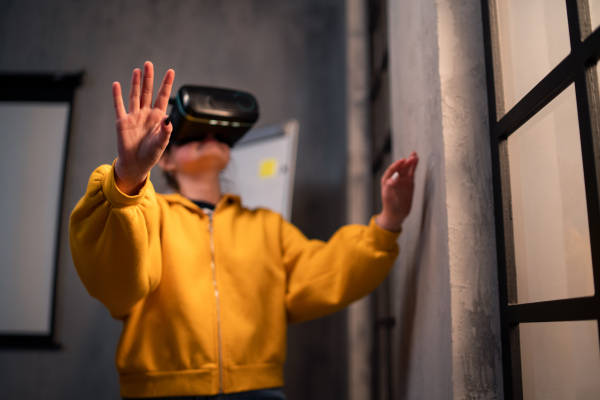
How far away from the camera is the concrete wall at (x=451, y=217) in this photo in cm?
87

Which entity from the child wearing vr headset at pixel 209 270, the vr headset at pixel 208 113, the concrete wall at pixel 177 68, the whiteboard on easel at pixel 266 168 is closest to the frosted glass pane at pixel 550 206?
the child wearing vr headset at pixel 209 270

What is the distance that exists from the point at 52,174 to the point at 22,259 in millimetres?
371

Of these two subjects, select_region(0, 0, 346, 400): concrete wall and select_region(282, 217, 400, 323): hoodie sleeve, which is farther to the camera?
select_region(0, 0, 346, 400): concrete wall

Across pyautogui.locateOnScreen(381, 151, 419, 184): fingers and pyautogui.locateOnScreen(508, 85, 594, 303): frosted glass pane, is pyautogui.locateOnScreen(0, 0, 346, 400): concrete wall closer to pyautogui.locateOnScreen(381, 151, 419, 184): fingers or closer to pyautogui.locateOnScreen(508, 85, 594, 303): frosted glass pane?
pyautogui.locateOnScreen(381, 151, 419, 184): fingers

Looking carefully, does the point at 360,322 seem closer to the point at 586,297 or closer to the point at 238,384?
the point at 238,384

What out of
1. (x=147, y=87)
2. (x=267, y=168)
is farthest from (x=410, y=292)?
(x=267, y=168)

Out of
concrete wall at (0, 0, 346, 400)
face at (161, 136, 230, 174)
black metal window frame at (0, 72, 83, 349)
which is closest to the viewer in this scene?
face at (161, 136, 230, 174)

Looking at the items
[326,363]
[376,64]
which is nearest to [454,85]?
[376,64]

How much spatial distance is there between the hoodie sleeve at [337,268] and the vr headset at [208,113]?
341 millimetres

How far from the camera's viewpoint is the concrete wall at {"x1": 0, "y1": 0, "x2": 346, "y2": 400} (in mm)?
2115

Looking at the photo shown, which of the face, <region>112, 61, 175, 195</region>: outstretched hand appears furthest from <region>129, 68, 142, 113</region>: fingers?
the face

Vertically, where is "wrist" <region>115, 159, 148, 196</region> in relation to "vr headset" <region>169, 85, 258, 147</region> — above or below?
below

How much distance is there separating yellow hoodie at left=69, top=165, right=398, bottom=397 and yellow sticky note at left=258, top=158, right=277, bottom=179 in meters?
0.70

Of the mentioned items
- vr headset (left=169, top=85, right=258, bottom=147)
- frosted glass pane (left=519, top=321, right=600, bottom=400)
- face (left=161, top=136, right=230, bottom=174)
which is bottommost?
frosted glass pane (left=519, top=321, right=600, bottom=400)
